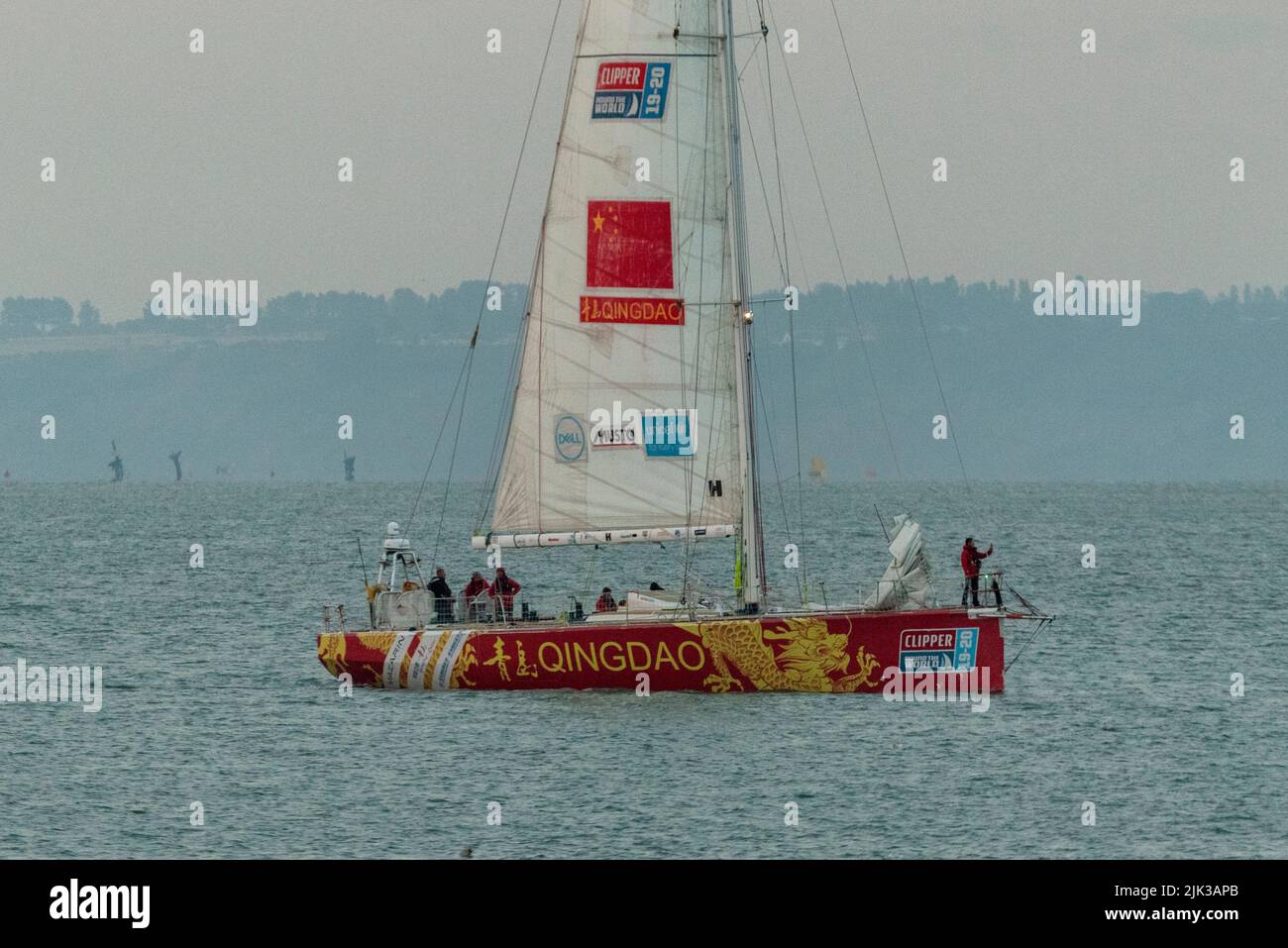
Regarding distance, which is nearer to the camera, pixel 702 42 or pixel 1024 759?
pixel 1024 759

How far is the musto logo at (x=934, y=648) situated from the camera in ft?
130

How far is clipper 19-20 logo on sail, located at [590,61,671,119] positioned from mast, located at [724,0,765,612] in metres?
1.44

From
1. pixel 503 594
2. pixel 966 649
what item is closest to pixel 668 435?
pixel 503 594

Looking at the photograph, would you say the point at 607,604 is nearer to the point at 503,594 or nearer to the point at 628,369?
the point at 503,594

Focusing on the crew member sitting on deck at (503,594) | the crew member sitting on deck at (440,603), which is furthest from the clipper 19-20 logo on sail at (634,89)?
the crew member sitting on deck at (440,603)

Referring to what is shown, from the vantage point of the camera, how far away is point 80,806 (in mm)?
34094

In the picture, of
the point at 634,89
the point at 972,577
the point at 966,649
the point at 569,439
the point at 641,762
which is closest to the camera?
the point at 641,762

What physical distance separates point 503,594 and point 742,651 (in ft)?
18.2

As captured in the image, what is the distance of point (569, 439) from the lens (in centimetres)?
4281

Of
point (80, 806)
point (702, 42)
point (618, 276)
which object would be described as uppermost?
point (702, 42)

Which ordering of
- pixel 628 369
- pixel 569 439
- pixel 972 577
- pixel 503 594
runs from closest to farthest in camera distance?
pixel 972 577, pixel 503 594, pixel 628 369, pixel 569 439
